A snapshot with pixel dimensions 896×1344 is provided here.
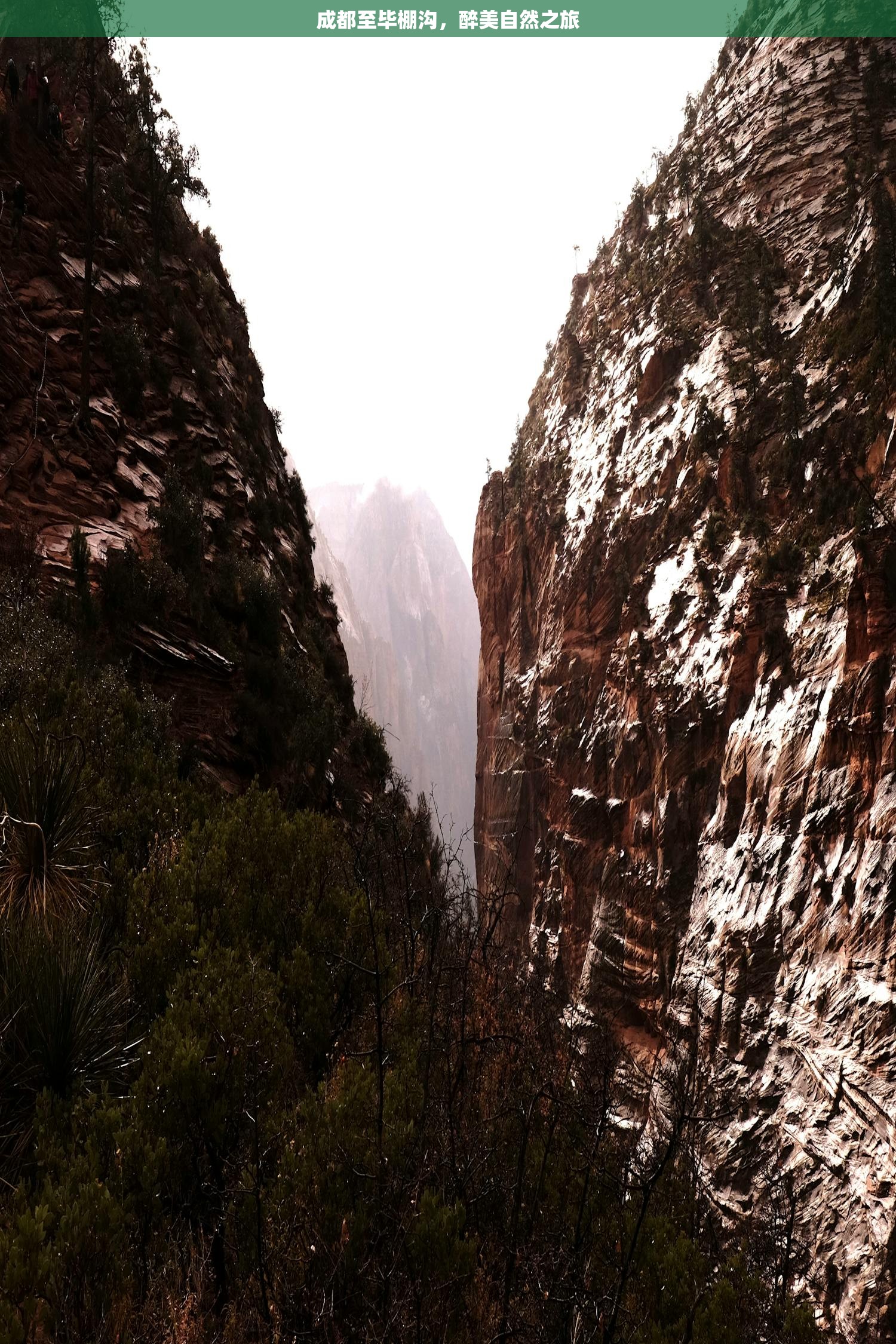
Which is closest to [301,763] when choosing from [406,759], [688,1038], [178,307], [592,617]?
[688,1038]

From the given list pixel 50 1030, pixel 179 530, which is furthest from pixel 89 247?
pixel 50 1030

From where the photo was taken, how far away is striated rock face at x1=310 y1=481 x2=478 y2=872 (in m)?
81.2

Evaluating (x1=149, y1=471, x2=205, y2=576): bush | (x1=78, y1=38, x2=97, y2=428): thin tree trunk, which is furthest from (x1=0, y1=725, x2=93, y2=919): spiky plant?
(x1=78, y1=38, x2=97, y2=428): thin tree trunk

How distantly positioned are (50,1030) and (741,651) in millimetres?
13531

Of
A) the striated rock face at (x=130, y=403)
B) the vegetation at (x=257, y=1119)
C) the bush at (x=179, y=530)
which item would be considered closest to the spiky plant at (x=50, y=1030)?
the vegetation at (x=257, y=1119)

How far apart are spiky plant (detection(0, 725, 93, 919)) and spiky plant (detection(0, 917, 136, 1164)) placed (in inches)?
20.2

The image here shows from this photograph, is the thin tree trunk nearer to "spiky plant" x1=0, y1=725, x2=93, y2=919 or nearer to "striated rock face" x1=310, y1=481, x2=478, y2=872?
"spiky plant" x1=0, y1=725, x2=93, y2=919

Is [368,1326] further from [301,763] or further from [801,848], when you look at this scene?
[801,848]

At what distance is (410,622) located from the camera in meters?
93.9

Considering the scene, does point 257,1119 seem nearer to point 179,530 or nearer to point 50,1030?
point 50,1030

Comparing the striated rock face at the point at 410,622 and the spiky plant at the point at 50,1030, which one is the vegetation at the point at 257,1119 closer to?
the spiky plant at the point at 50,1030

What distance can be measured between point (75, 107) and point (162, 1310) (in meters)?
19.1

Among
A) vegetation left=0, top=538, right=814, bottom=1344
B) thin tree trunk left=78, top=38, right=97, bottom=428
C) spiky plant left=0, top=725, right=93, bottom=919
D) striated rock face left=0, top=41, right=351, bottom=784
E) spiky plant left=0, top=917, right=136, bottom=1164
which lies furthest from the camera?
thin tree trunk left=78, top=38, right=97, bottom=428

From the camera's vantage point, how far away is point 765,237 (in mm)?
19203
